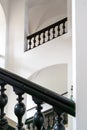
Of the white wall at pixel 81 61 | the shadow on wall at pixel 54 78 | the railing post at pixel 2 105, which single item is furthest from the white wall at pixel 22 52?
the white wall at pixel 81 61

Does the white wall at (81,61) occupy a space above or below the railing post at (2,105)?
above

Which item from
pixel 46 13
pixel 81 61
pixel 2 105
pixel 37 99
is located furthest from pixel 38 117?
pixel 46 13

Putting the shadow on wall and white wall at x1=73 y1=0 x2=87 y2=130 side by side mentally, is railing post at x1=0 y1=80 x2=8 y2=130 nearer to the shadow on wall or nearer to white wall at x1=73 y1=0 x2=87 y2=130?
white wall at x1=73 y1=0 x2=87 y2=130

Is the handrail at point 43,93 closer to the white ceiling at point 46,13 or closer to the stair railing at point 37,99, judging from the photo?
the stair railing at point 37,99

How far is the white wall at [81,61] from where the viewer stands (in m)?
1.00

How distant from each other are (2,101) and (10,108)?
619cm

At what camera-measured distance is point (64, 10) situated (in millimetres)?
9641

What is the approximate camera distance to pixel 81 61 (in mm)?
1031

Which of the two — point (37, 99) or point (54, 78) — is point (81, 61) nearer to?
point (37, 99)

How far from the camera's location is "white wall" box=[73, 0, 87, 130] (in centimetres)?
100

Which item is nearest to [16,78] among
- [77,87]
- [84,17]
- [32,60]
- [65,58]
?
[77,87]

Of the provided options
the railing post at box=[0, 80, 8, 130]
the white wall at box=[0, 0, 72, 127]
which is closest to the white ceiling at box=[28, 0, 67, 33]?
the white wall at box=[0, 0, 72, 127]

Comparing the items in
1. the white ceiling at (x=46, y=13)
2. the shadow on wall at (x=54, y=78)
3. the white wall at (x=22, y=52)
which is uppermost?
the white ceiling at (x=46, y=13)

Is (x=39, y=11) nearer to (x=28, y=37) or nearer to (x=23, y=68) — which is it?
(x=28, y=37)
